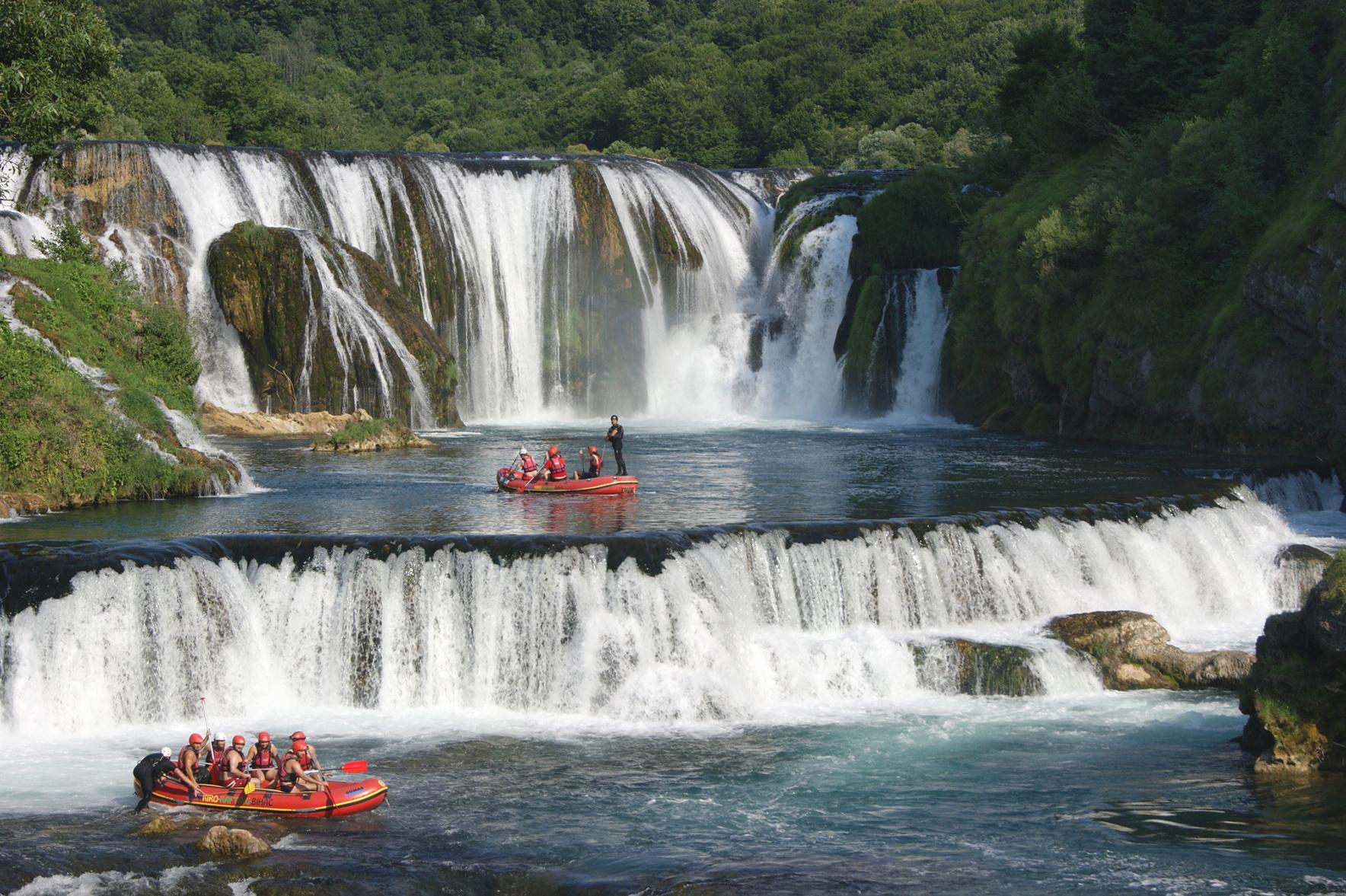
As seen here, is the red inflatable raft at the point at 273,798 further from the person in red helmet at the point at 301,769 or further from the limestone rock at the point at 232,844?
the limestone rock at the point at 232,844

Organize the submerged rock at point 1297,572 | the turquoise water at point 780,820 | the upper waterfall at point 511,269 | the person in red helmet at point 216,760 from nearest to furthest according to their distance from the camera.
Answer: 1. the turquoise water at point 780,820
2. the person in red helmet at point 216,760
3. the submerged rock at point 1297,572
4. the upper waterfall at point 511,269

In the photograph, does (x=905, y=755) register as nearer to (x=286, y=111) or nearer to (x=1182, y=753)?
(x=1182, y=753)

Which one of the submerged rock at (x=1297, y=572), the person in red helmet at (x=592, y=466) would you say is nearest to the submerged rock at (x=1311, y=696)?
the submerged rock at (x=1297, y=572)

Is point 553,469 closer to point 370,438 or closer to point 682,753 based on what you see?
point 370,438

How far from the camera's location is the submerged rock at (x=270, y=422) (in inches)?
1796

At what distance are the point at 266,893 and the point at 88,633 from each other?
297 inches

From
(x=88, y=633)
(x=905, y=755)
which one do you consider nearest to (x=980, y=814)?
(x=905, y=755)

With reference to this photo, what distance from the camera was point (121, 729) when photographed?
2058 cm

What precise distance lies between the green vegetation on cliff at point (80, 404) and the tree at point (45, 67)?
336cm

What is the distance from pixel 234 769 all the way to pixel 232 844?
164 centimetres

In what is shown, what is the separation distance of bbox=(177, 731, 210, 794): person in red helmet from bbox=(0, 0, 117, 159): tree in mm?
17333

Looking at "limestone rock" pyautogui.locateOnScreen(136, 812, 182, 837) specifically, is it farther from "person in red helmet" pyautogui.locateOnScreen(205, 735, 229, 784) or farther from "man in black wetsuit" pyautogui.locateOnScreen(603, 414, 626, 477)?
"man in black wetsuit" pyautogui.locateOnScreen(603, 414, 626, 477)

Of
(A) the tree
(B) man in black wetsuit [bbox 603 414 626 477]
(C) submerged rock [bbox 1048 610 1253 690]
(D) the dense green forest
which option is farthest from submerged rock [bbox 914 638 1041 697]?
(D) the dense green forest

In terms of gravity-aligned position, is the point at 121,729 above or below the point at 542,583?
below
